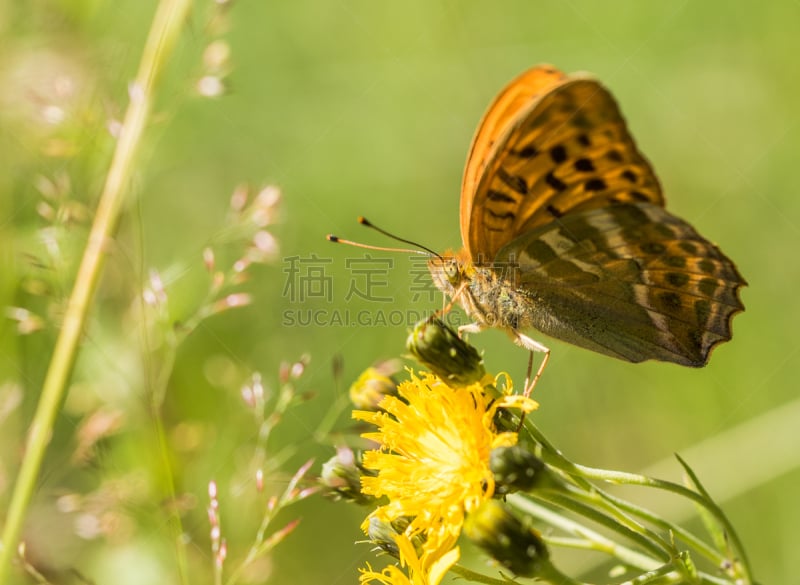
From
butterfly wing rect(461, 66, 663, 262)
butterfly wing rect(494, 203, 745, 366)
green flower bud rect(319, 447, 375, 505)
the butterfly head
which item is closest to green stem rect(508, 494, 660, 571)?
green flower bud rect(319, 447, 375, 505)

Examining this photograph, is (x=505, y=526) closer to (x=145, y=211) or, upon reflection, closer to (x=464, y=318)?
(x=464, y=318)

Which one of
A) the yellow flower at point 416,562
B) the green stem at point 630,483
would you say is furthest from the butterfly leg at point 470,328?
the yellow flower at point 416,562

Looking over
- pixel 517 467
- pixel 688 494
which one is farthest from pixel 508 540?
pixel 688 494

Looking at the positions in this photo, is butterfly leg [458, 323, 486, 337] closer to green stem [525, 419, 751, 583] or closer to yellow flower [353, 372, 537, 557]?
yellow flower [353, 372, 537, 557]

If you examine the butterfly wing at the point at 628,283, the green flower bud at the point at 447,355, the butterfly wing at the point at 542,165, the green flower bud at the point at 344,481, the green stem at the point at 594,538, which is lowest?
the green stem at the point at 594,538

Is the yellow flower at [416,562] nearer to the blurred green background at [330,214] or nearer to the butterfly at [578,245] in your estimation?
the butterfly at [578,245]

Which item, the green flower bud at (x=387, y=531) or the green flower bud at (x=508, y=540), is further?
the green flower bud at (x=387, y=531)

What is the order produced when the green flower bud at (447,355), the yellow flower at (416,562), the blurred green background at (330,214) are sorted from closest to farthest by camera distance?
the yellow flower at (416,562) → the green flower bud at (447,355) → the blurred green background at (330,214)
